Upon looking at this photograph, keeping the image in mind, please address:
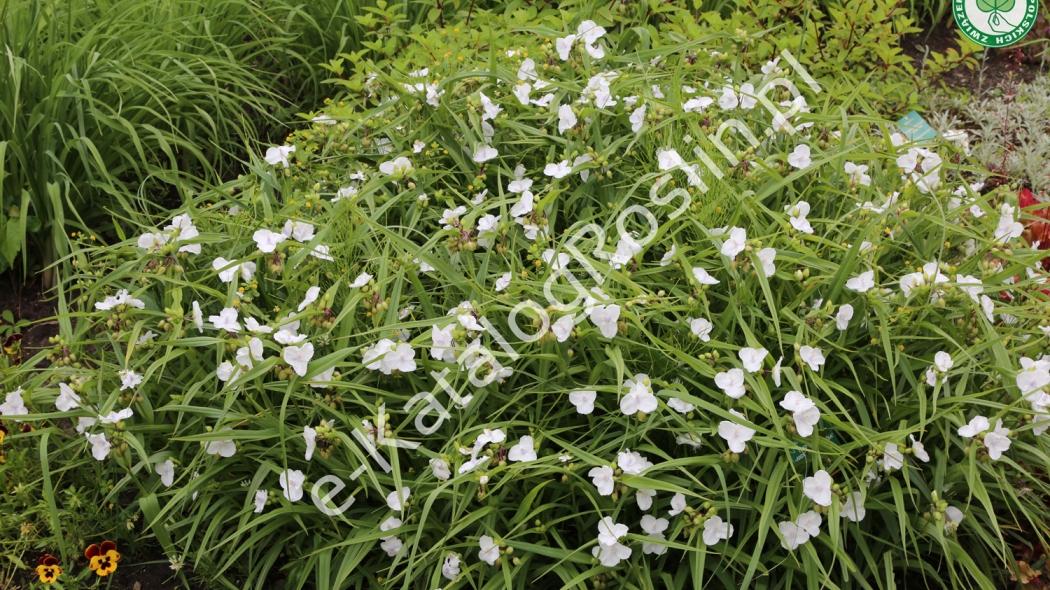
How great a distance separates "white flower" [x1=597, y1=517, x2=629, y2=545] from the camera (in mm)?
1469

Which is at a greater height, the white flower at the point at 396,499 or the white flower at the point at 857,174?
the white flower at the point at 857,174

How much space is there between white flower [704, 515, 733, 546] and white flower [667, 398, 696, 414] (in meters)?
0.23

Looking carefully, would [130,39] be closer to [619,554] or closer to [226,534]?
[226,534]

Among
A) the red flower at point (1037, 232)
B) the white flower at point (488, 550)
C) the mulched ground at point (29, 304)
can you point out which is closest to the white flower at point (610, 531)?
the white flower at point (488, 550)

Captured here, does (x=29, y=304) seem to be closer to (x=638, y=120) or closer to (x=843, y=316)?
(x=638, y=120)

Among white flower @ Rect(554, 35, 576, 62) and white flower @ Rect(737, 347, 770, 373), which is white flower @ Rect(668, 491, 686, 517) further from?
white flower @ Rect(554, 35, 576, 62)

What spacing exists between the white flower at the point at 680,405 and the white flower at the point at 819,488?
27 centimetres

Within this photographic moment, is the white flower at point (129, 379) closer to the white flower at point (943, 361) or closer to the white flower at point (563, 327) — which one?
the white flower at point (563, 327)

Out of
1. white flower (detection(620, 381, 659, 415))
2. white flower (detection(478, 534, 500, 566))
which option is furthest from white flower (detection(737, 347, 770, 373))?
white flower (detection(478, 534, 500, 566))

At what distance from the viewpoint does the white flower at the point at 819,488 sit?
4.88ft

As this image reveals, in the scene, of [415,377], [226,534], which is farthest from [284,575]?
[415,377]

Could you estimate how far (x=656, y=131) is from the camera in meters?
2.17

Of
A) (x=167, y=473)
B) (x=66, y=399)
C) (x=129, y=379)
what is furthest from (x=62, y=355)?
(x=167, y=473)

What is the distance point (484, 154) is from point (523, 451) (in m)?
0.97
